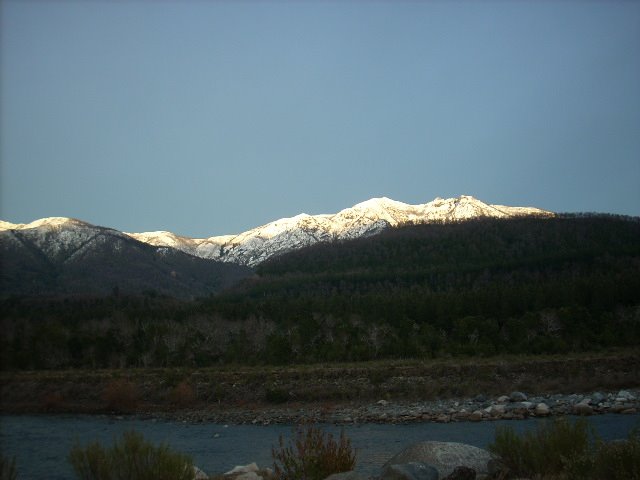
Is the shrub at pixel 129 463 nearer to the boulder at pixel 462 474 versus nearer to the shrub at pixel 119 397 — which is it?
the boulder at pixel 462 474

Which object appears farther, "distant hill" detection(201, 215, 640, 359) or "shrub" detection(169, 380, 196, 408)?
"distant hill" detection(201, 215, 640, 359)

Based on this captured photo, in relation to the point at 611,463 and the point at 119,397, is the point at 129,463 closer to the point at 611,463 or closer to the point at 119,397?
the point at 611,463

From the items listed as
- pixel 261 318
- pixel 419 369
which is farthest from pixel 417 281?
pixel 419 369

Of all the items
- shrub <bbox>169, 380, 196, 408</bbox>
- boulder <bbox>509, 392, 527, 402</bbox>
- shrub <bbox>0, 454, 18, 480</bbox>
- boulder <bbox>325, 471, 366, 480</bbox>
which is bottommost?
shrub <bbox>169, 380, 196, 408</bbox>

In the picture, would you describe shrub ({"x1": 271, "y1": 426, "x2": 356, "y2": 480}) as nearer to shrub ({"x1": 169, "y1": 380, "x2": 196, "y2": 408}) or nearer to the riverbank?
the riverbank

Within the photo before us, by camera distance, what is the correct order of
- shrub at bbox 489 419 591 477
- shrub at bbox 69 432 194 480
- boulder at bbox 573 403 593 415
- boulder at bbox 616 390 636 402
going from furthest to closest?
boulder at bbox 616 390 636 402
boulder at bbox 573 403 593 415
shrub at bbox 489 419 591 477
shrub at bbox 69 432 194 480

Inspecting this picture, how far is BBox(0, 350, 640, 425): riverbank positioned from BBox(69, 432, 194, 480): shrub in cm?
3326

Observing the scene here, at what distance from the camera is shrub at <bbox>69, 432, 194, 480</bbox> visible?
1214cm

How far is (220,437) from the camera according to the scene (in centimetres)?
4006

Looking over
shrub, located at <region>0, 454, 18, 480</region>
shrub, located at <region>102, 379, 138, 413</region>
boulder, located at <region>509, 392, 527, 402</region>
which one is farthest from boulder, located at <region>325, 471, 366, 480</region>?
shrub, located at <region>102, 379, 138, 413</region>

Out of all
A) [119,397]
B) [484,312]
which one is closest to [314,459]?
[119,397]

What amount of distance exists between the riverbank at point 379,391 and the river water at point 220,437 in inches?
123

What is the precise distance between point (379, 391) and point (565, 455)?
43758 millimetres

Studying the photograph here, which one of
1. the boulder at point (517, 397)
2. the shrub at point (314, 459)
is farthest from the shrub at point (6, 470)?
the boulder at point (517, 397)
